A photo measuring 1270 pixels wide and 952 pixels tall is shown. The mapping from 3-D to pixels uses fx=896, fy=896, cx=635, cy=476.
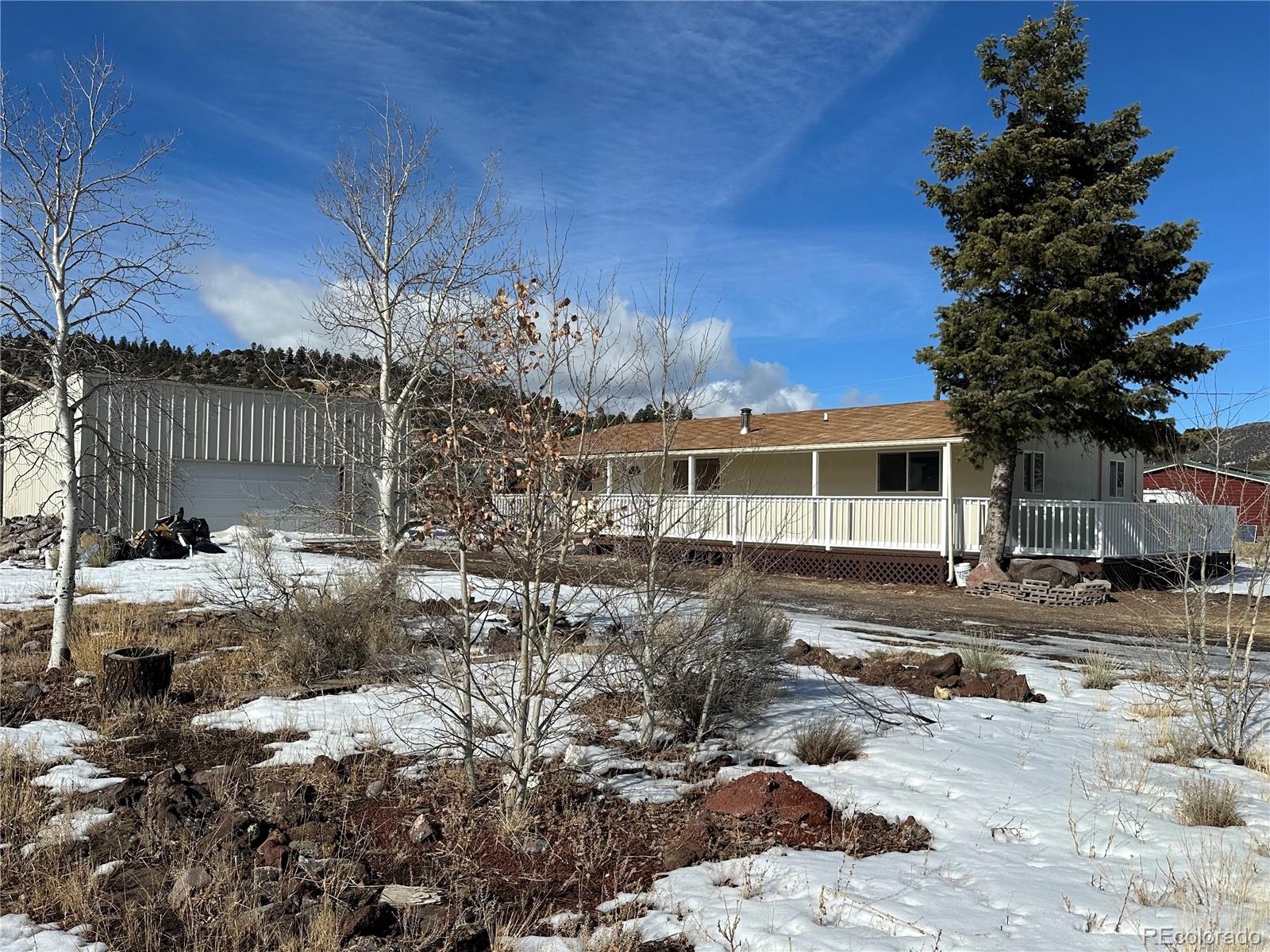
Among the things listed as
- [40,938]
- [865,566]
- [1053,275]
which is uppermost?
[1053,275]

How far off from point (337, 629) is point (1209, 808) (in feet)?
21.9

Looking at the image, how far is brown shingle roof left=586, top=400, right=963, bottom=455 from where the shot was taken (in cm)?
1955

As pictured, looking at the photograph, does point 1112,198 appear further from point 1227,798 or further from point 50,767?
point 50,767

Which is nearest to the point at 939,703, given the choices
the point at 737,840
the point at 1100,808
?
the point at 1100,808

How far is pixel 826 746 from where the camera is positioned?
5.76 metres

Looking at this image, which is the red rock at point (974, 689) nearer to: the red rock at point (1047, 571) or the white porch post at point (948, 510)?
the red rock at point (1047, 571)

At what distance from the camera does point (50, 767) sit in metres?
5.43

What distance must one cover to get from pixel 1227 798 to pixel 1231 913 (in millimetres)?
1573

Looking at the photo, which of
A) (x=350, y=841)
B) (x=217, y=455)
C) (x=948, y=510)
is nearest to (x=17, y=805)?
(x=350, y=841)

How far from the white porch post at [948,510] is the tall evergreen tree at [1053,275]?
2.30ft

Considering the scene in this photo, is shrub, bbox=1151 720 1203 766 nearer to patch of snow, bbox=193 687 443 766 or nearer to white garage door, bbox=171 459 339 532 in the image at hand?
patch of snow, bbox=193 687 443 766

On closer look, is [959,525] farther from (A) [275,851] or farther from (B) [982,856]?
(A) [275,851]

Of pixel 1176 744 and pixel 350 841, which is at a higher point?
pixel 1176 744

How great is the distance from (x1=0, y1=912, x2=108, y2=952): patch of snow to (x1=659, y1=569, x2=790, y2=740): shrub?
11.6 ft
